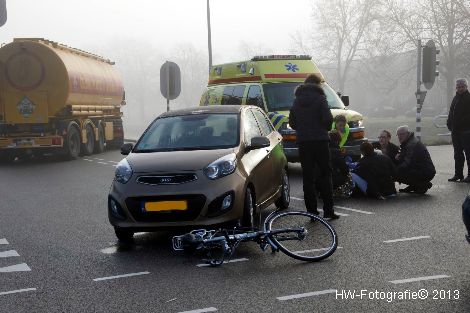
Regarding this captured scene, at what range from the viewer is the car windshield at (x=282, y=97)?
14.6 m

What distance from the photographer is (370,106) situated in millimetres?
86625

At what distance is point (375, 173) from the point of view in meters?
10.7

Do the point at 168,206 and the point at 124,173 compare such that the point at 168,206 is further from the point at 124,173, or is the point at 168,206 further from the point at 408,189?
the point at 408,189

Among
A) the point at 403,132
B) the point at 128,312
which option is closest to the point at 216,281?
the point at 128,312

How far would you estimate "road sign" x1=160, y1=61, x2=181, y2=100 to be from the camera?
73.4 feet

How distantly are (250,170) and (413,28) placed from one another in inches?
1379

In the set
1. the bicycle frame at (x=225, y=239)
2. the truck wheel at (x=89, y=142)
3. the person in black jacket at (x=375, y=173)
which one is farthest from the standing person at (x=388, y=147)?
the truck wheel at (x=89, y=142)

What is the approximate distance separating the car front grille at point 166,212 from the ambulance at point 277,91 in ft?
22.2

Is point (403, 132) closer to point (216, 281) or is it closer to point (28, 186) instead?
point (216, 281)

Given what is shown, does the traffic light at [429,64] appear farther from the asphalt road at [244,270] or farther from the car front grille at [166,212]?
the car front grille at [166,212]

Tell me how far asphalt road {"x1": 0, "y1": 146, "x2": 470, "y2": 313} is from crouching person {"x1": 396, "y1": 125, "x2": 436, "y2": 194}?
3.09 feet

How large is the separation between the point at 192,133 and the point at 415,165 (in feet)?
14.4

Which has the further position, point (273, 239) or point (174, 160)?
point (174, 160)

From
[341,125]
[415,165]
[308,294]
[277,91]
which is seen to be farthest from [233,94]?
[308,294]
